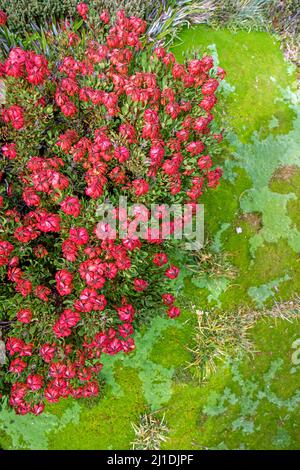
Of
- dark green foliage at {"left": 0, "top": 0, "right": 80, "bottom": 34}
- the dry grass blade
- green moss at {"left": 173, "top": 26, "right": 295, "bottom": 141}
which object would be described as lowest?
the dry grass blade

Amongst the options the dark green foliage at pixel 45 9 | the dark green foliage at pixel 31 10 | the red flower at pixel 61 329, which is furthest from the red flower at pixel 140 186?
the dark green foliage at pixel 31 10

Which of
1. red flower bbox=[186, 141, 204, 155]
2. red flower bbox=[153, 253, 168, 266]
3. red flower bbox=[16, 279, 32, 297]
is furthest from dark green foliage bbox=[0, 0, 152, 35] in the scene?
red flower bbox=[16, 279, 32, 297]

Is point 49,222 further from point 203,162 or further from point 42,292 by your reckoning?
point 203,162

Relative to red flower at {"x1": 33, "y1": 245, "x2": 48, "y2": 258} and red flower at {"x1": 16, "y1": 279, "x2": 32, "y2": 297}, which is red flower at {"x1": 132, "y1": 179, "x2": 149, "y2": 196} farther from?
red flower at {"x1": 16, "y1": 279, "x2": 32, "y2": 297}

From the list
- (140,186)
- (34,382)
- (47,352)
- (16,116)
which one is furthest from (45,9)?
(34,382)

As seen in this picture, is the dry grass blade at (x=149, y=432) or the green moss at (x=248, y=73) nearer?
the dry grass blade at (x=149, y=432)

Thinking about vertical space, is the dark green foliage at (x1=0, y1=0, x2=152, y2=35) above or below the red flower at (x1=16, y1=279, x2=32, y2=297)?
above

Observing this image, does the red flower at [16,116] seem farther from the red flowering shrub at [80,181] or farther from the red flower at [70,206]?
the red flower at [70,206]
